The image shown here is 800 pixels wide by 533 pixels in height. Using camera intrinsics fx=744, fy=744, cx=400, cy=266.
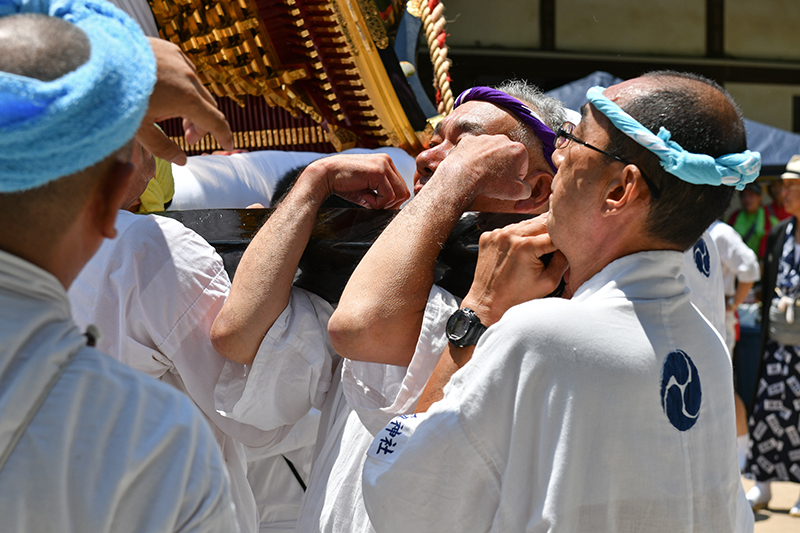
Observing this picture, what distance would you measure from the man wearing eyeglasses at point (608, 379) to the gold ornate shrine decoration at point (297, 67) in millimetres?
1810

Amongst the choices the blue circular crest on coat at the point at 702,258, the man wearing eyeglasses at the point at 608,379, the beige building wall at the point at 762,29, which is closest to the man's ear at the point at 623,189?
the man wearing eyeglasses at the point at 608,379

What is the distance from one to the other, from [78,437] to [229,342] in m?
0.78

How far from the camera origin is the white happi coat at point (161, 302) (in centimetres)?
143

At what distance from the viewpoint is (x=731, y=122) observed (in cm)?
105

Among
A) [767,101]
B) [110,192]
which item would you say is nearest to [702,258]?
[110,192]

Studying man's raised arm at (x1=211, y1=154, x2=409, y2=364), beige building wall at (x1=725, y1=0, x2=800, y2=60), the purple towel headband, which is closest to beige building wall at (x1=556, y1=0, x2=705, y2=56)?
beige building wall at (x1=725, y1=0, x2=800, y2=60)

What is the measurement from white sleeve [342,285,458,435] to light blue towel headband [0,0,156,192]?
0.72m

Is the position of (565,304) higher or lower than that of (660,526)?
higher

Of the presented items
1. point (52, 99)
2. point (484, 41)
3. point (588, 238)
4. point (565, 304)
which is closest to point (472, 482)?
point (565, 304)

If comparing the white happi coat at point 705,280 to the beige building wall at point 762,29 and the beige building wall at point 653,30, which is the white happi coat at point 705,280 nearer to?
the beige building wall at point 653,30

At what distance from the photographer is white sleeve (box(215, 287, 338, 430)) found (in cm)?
147

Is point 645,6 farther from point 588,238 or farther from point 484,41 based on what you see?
point 588,238

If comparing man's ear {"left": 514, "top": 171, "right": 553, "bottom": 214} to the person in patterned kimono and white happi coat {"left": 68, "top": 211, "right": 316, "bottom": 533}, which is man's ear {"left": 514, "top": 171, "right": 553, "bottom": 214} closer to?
white happi coat {"left": 68, "top": 211, "right": 316, "bottom": 533}

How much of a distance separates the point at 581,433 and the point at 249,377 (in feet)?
2.42
